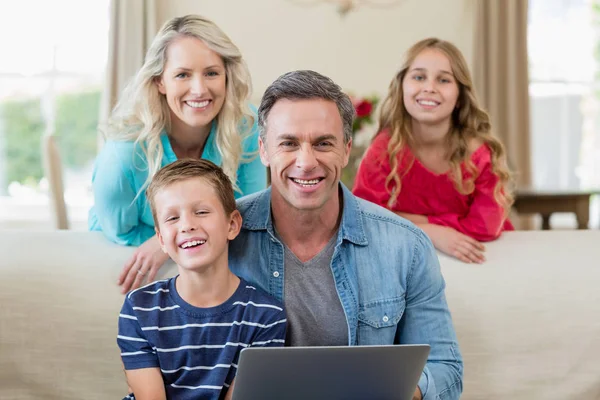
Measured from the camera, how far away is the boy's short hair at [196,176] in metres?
1.69

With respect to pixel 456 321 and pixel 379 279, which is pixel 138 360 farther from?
pixel 456 321

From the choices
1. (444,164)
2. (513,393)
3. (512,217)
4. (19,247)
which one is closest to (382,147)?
(444,164)

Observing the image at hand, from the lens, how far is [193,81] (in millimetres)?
2246

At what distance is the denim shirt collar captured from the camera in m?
1.78

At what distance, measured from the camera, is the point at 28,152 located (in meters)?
5.48

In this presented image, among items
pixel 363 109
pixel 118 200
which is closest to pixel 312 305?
pixel 118 200

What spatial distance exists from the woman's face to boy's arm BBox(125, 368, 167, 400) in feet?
2.85

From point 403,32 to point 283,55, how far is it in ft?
2.87

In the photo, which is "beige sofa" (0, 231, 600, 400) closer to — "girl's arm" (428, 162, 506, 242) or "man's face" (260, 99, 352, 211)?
"girl's arm" (428, 162, 506, 242)

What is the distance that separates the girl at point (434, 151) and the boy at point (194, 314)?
35.6 inches

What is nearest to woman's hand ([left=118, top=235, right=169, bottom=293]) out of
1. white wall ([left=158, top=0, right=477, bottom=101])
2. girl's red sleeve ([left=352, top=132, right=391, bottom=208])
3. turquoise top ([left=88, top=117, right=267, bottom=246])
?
turquoise top ([left=88, top=117, right=267, bottom=246])

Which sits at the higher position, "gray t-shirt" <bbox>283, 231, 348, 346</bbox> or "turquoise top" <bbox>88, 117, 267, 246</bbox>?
"turquoise top" <bbox>88, 117, 267, 246</bbox>

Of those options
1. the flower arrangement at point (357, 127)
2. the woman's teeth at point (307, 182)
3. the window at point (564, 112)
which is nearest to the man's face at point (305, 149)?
the woman's teeth at point (307, 182)

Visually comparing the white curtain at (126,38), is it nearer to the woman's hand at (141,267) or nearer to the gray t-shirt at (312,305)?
Result: the woman's hand at (141,267)
